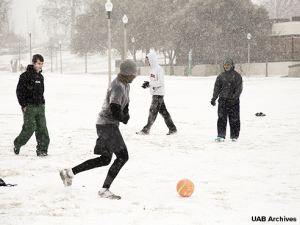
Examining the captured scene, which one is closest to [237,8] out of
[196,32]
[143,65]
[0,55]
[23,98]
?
[196,32]

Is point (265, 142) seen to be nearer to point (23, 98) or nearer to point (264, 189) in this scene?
point (264, 189)

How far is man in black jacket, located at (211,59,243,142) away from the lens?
8039 millimetres

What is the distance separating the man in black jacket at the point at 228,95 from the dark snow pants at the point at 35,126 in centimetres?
359

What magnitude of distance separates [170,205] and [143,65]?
5300 cm

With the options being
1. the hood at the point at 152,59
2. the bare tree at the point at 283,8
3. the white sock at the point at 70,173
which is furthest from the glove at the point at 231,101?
the bare tree at the point at 283,8

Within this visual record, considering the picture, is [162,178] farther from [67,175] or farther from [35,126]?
[35,126]

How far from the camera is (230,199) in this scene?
4.52m

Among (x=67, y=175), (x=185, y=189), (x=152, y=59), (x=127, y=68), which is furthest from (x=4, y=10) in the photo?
(x=185, y=189)

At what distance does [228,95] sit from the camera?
8086mm

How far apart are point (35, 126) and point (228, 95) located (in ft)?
13.2

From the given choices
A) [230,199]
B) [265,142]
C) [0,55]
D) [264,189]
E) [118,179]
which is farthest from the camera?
[0,55]

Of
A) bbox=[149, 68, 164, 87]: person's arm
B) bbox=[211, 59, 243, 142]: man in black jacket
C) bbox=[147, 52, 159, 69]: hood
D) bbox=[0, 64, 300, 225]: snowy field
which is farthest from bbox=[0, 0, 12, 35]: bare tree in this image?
bbox=[211, 59, 243, 142]: man in black jacket

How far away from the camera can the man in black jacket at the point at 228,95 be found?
26.4 ft

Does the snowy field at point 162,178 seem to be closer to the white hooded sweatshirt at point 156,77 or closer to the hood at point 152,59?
the white hooded sweatshirt at point 156,77
